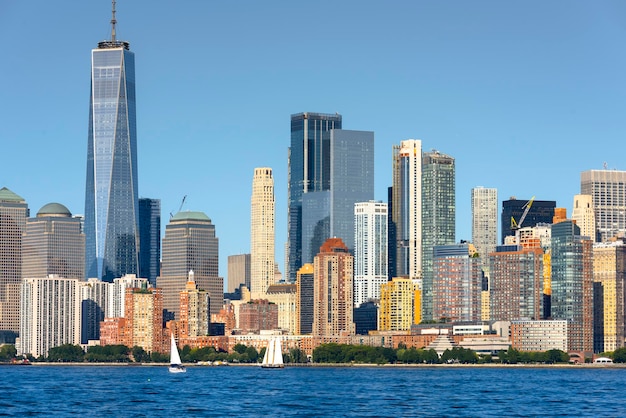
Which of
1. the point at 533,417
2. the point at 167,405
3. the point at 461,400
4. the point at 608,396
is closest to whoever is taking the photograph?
the point at 533,417

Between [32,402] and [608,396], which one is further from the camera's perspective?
[608,396]

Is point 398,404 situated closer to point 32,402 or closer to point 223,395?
point 223,395

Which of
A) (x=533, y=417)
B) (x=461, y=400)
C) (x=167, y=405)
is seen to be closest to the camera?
(x=533, y=417)

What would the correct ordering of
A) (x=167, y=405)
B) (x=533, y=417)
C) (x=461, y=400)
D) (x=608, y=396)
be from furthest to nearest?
(x=608, y=396)
(x=461, y=400)
(x=167, y=405)
(x=533, y=417)

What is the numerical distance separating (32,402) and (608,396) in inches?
2800

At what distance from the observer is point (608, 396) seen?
19100 centimetres

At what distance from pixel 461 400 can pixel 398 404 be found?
13.4 metres

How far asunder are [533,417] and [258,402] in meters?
36.9

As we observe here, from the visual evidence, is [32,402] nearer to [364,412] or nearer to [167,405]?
[167,405]

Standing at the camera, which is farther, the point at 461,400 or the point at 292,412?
the point at 461,400

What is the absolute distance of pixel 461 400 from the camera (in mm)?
179000

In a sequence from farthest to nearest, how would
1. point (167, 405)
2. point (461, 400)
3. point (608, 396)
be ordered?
point (608, 396) < point (461, 400) < point (167, 405)

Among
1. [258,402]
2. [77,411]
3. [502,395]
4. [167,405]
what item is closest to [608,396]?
[502,395]

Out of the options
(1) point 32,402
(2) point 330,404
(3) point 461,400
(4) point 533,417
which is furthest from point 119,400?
(4) point 533,417
